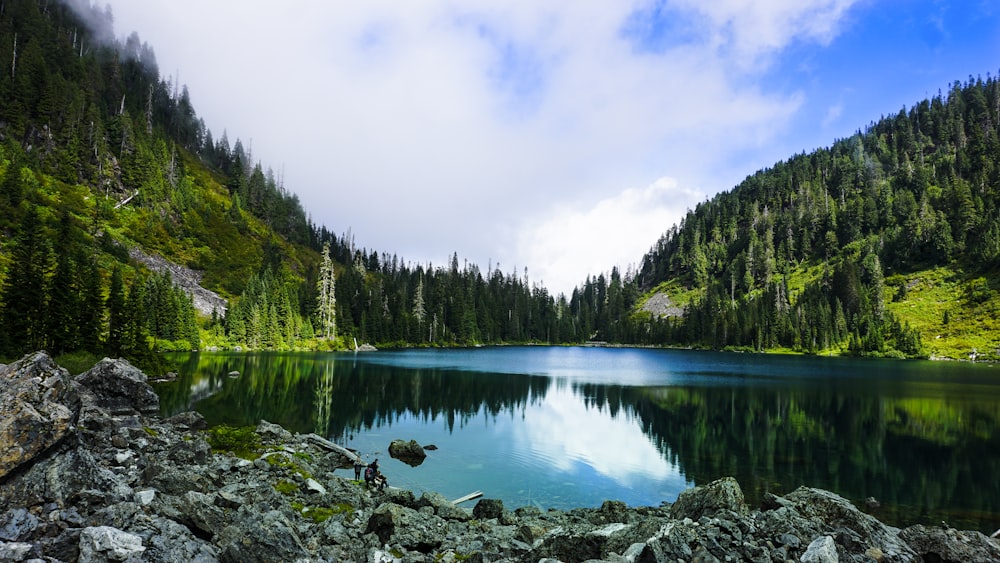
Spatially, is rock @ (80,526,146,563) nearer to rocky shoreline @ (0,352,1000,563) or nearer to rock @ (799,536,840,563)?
rocky shoreline @ (0,352,1000,563)

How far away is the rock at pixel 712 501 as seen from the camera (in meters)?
15.0

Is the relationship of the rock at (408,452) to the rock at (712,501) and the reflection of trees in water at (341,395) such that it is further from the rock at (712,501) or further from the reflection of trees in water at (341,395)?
the rock at (712,501)

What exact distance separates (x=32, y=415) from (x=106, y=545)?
15.1ft

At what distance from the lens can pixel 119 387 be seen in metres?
33.8

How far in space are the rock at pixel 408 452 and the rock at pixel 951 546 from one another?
22951 mm

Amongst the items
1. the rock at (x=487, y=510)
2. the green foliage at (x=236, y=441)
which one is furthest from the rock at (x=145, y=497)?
the green foliage at (x=236, y=441)

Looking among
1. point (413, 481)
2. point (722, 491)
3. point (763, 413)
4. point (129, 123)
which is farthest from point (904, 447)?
point (129, 123)

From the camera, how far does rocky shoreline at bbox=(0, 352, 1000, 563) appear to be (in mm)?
9219

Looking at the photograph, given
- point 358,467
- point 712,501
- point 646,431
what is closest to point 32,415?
point 358,467

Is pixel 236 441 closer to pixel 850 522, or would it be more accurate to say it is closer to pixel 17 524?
pixel 17 524

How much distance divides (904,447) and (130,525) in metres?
43.5

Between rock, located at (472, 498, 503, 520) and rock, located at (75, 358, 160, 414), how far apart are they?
26070mm

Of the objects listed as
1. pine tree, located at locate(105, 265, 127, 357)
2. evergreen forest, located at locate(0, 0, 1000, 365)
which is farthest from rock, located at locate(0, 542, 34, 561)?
evergreen forest, located at locate(0, 0, 1000, 365)

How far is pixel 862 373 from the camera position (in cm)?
8381
